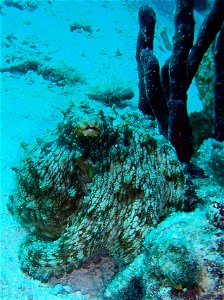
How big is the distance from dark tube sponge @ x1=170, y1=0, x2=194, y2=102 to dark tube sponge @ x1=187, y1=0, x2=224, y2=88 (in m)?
0.28

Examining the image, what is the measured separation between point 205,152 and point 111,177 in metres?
1.39

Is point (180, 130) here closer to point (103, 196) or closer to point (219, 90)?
point (219, 90)

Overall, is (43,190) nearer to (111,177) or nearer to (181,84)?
(111,177)

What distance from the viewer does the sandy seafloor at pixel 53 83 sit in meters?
2.27

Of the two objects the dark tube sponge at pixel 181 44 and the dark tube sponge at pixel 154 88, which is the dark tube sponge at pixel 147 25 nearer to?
the dark tube sponge at pixel 154 88

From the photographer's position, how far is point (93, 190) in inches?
83.0

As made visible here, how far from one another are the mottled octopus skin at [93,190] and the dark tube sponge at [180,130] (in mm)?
666

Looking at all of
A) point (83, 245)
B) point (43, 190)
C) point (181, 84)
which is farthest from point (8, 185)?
point (181, 84)

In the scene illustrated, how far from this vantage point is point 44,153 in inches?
90.4

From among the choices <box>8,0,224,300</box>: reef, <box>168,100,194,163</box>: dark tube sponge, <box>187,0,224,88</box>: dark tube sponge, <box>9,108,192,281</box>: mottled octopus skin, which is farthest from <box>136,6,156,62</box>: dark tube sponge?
<box>9,108,192,281</box>: mottled octopus skin

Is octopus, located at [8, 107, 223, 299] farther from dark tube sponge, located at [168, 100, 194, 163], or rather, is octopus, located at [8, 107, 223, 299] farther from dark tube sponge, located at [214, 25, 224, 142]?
dark tube sponge, located at [214, 25, 224, 142]

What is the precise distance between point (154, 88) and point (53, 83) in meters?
3.52

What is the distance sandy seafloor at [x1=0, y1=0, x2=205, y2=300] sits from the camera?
89.4 inches

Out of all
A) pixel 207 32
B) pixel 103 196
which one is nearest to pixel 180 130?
pixel 207 32
